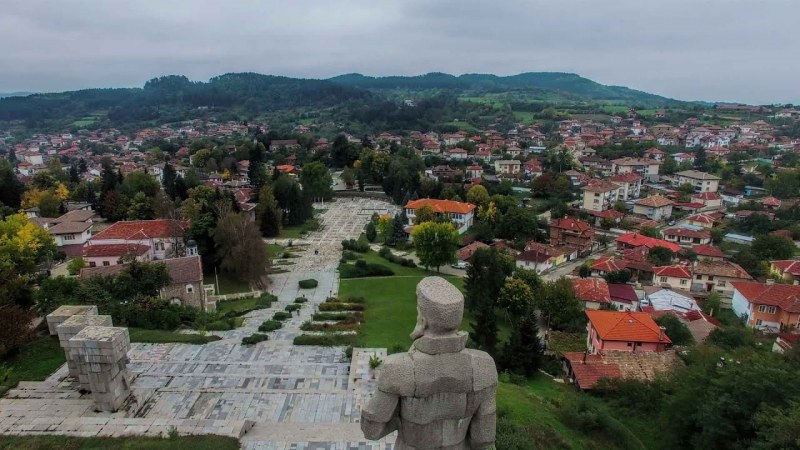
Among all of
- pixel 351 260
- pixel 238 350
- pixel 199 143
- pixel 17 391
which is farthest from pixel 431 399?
pixel 199 143

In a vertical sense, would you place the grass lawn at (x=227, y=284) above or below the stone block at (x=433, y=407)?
below

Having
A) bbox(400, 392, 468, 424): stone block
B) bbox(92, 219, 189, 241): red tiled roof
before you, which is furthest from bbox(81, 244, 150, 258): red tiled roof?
bbox(400, 392, 468, 424): stone block

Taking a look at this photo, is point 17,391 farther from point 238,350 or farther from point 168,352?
point 238,350

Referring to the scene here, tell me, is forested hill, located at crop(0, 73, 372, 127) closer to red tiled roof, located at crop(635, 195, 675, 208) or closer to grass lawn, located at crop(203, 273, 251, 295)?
red tiled roof, located at crop(635, 195, 675, 208)

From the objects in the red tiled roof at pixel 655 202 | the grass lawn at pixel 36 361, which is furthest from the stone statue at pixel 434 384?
the red tiled roof at pixel 655 202

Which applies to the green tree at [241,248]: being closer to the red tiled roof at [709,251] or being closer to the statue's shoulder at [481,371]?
the statue's shoulder at [481,371]

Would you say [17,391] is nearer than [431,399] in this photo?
No
